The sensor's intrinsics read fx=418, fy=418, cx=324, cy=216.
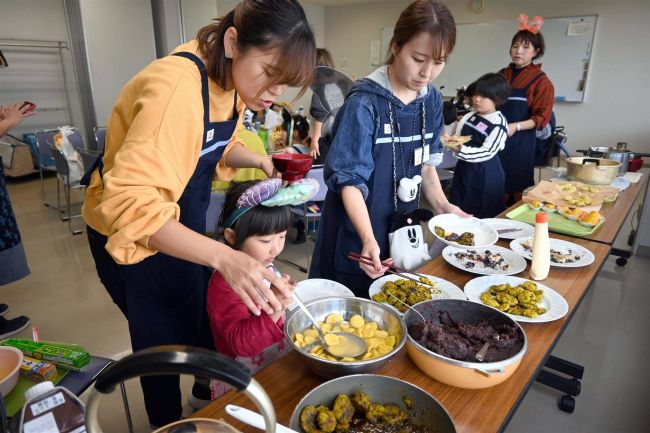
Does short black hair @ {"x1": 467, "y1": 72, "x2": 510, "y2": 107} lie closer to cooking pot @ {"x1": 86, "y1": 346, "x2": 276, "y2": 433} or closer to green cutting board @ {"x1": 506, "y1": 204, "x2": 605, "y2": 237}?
green cutting board @ {"x1": 506, "y1": 204, "x2": 605, "y2": 237}

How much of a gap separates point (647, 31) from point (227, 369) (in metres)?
6.75

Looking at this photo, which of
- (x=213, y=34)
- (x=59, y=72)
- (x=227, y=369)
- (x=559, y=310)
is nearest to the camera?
(x=227, y=369)

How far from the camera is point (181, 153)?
854mm

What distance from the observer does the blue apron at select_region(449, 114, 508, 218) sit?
2.57 m

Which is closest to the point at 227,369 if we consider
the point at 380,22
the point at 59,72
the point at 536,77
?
the point at 536,77

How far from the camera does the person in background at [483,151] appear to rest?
246 cm

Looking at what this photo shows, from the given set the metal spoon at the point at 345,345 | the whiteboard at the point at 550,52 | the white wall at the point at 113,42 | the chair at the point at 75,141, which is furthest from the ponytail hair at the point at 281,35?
the white wall at the point at 113,42

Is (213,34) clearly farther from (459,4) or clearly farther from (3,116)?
(459,4)

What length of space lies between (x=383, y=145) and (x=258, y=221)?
563mm

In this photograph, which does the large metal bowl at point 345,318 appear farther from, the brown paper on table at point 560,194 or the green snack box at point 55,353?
the brown paper on table at point 560,194

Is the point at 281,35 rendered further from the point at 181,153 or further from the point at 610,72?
the point at 610,72

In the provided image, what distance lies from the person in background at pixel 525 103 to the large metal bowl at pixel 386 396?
8.82ft

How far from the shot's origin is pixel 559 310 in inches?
44.5

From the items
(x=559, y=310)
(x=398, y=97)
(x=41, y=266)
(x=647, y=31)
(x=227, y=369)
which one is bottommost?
(x=41, y=266)
